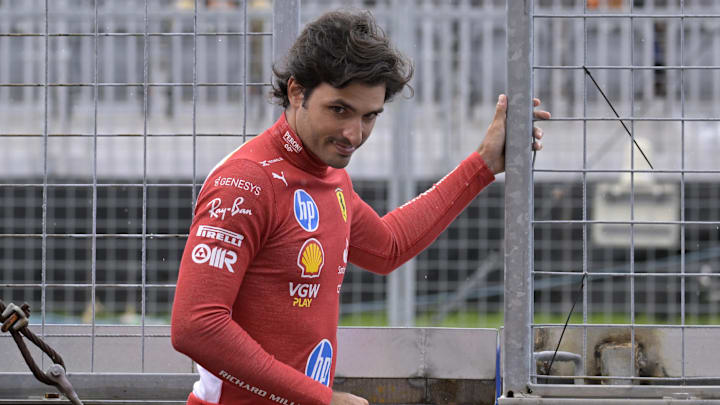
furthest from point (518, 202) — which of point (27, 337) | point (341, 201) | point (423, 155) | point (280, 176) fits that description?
point (423, 155)

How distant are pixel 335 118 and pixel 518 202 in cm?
62

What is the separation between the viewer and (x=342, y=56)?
2.04m

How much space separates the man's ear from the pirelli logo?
359mm

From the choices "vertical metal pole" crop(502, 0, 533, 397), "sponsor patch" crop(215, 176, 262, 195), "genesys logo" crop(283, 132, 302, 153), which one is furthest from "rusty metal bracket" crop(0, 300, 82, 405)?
"vertical metal pole" crop(502, 0, 533, 397)

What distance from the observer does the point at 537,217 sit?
8031 millimetres

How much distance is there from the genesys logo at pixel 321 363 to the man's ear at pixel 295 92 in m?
0.55

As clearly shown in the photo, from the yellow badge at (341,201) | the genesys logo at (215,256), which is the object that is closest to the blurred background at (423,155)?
the yellow badge at (341,201)

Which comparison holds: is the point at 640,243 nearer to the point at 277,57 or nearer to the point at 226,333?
the point at 277,57

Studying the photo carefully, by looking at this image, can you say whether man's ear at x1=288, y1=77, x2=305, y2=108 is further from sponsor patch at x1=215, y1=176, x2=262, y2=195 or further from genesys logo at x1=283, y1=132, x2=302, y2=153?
sponsor patch at x1=215, y1=176, x2=262, y2=195

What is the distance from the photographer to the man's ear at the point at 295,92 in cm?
212

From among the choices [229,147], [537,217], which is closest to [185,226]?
[229,147]

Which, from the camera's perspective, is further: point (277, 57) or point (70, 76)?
point (70, 76)

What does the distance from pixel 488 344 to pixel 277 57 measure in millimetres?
1015

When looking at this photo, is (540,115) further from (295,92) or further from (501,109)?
(295,92)
